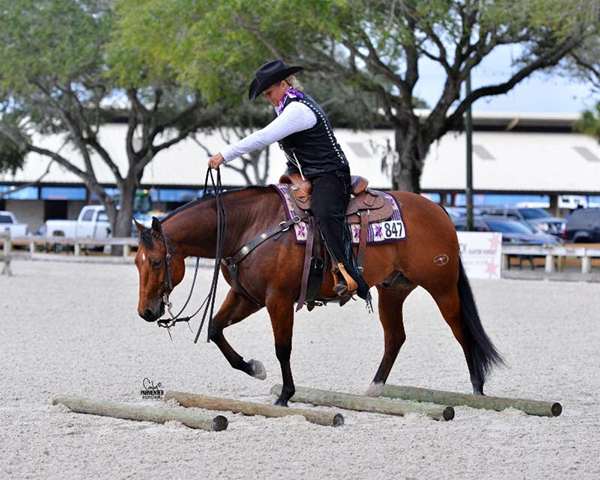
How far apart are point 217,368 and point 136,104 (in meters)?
29.8

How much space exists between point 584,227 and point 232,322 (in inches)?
1051

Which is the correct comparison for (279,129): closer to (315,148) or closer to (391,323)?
(315,148)

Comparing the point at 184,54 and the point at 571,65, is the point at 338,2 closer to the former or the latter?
the point at 184,54

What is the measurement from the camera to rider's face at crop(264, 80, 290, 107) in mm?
8792

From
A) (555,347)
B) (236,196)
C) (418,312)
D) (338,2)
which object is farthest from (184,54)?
(236,196)

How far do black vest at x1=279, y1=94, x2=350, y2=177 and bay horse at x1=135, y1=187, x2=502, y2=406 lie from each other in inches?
14.1

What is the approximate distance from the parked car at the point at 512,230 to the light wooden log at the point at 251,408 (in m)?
24.1

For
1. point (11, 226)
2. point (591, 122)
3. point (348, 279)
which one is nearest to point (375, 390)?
point (348, 279)

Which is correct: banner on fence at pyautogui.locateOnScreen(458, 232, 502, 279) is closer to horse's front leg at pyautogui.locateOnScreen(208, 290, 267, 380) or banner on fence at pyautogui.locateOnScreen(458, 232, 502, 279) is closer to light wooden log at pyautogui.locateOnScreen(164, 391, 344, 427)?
horse's front leg at pyautogui.locateOnScreen(208, 290, 267, 380)

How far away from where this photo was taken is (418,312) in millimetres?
18484

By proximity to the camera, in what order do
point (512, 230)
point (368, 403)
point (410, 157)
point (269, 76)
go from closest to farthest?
point (269, 76) < point (368, 403) < point (410, 157) < point (512, 230)

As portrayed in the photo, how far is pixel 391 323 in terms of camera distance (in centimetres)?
982

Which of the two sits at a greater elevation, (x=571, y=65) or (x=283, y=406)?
(x=571, y=65)

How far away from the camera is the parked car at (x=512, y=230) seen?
106 ft
